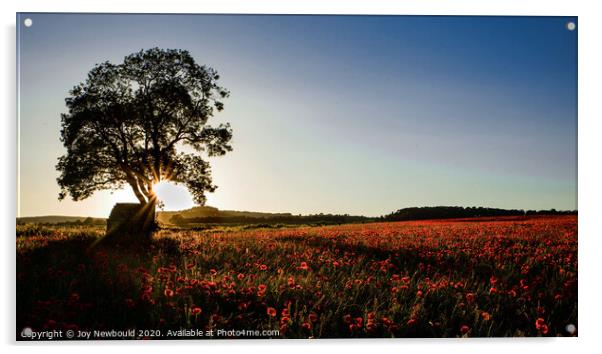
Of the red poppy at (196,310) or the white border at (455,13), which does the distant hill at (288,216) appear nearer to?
the white border at (455,13)

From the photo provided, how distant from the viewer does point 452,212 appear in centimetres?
653

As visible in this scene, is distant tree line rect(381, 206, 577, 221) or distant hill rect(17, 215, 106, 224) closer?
distant hill rect(17, 215, 106, 224)

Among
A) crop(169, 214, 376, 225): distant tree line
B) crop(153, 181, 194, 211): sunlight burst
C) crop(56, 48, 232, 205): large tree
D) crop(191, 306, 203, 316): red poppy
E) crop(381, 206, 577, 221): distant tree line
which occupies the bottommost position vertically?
crop(191, 306, 203, 316): red poppy

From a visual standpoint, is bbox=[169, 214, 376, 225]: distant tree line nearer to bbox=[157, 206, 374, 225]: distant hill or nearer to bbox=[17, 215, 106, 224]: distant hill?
bbox=[157, 206, 374, 225]: distant hill

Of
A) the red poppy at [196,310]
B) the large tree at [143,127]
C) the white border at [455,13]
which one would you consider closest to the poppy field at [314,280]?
the red poppy at [196,310]

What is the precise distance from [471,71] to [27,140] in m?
5.77

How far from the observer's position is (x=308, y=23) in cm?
645

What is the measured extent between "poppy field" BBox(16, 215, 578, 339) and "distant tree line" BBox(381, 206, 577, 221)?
0.09m

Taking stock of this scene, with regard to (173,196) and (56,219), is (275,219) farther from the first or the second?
(56,219)

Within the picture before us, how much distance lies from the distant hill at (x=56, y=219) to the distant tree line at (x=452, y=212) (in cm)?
376

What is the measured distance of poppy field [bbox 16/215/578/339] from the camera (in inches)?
201

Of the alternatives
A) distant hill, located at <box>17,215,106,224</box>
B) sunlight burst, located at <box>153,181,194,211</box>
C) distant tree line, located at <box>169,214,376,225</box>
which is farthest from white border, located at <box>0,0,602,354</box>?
sunlight burst, located at <box>153,181,194,211</box>

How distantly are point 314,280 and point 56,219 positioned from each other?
3.35 metres

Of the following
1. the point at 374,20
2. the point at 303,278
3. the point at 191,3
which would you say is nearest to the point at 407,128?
the point at 374,20
